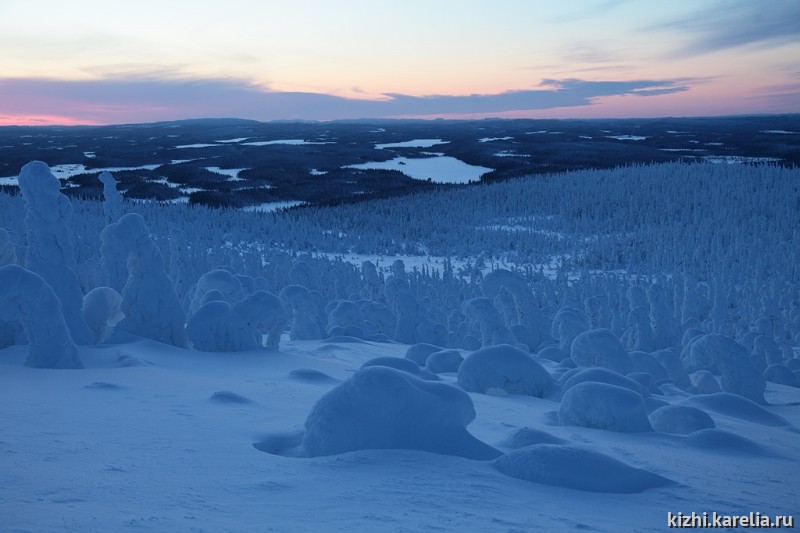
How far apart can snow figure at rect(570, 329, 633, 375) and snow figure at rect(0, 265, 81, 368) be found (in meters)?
4.79

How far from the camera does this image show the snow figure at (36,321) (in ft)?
14.8

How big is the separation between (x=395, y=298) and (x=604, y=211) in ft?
66.7

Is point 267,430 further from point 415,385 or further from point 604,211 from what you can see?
point 604,211

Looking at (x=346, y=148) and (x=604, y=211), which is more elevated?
(x=346, y=148)

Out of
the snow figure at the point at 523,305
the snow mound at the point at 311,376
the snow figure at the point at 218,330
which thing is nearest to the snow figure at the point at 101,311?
the snow figure at the point at 218,330

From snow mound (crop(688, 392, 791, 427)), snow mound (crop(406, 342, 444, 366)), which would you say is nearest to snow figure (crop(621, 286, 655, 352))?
snow mound (crop(688, 392, 791, 427))

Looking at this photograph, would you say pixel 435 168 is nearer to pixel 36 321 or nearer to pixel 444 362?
pixel 444 362

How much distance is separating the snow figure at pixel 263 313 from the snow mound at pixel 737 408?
372 centimetres

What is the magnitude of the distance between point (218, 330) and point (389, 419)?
10.3ft

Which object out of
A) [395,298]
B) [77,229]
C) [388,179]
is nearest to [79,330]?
[395,298]

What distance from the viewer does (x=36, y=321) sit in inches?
179

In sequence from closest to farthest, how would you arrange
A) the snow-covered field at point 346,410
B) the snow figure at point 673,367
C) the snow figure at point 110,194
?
the snow-covered field at point 346,410 < the snow figure at point 673,367 < the snow figure at point 110,194

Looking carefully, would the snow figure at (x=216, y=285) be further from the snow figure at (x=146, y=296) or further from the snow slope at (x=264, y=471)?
the snow slope at (x=264, y=471)

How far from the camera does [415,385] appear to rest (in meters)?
3.27
